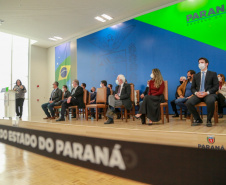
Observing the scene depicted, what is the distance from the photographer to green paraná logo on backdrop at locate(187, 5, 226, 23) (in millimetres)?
4770

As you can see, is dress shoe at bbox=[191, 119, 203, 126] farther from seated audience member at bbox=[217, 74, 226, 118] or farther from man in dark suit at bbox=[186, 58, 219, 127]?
seated audience member at bbox=[217, 74, 226, 118]

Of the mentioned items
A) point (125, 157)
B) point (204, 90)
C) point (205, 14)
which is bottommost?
point (125, 157)

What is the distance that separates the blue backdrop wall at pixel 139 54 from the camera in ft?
17.4

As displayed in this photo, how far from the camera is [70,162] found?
2084 mm

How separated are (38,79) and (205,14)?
8.21 metres

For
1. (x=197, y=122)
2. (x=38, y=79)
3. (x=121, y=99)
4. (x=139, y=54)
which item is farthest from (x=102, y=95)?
(x=38, y=79)

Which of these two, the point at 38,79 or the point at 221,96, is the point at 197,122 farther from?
the point at 38,79

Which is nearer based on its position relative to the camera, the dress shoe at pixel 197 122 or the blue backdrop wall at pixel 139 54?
the dress shoe at pixel 197 122

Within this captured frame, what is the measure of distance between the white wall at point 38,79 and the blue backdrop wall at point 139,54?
274cm

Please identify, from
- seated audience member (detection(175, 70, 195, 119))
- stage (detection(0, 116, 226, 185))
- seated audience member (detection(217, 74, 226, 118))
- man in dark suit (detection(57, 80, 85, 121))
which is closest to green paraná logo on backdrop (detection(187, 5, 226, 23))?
seated audience member (detection(217, 74, 226, 118))

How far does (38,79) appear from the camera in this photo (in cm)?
989

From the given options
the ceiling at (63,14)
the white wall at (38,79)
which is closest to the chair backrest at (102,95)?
the ceiling at (63,14)

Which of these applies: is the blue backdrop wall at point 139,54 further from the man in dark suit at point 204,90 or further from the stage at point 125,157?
the stage at point 125,157

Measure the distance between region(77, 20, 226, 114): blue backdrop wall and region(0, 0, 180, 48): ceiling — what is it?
0.49 metres
